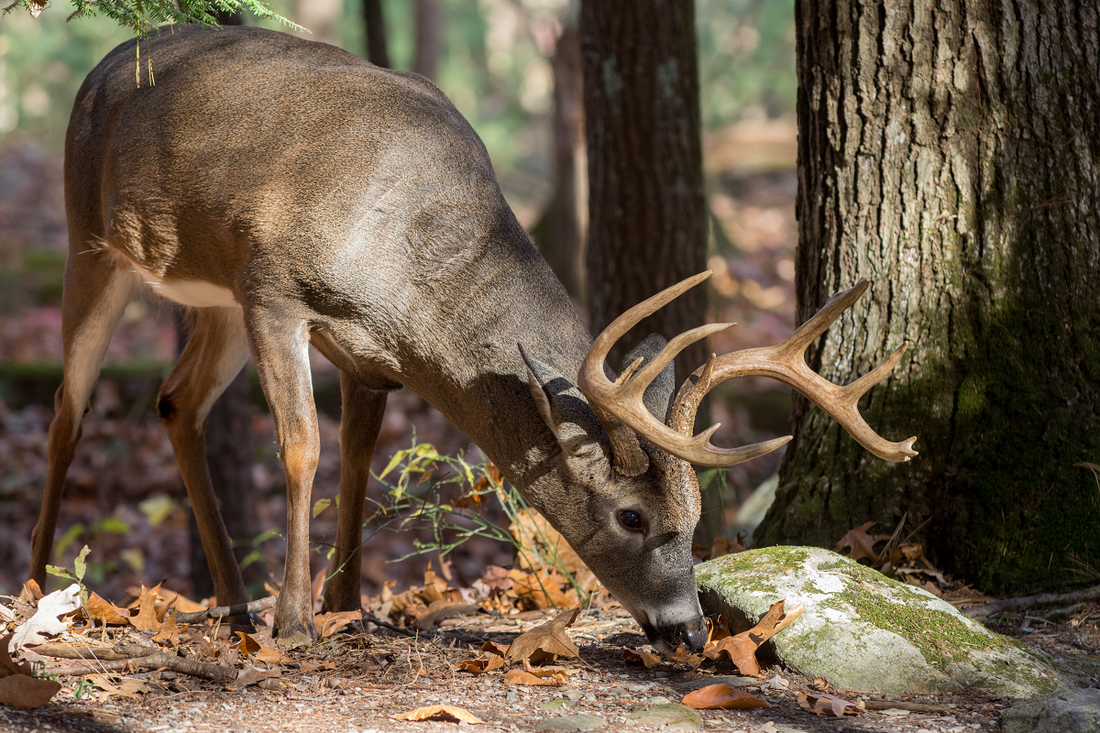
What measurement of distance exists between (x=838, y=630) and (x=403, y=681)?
5.04ft

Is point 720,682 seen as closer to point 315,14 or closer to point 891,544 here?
point 891,544

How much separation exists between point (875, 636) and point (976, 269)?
181cm

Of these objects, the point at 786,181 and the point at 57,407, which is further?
the point at 786,181

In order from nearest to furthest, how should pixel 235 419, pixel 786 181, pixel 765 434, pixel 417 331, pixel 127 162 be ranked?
pixel 417 331, pixel 127 162, pixel 235 419, pixel 765 434, pixel 786 181

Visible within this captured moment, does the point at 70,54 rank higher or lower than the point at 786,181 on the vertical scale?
higher

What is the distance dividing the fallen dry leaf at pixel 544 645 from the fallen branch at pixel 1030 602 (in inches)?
66.5

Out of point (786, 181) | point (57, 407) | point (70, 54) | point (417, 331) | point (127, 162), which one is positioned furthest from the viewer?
point (70, 54)

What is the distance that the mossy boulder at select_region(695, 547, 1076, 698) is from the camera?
3428mm

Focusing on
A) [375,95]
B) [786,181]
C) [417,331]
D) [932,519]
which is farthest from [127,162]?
[786,181]

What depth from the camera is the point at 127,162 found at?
4738 mm

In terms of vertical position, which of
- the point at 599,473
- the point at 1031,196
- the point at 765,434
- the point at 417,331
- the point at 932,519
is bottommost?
the point at 765,434

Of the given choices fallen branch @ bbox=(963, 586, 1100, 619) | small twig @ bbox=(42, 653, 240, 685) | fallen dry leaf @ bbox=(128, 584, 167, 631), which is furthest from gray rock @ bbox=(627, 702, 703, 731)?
fallen dry leaf @ bbox=(128, 584, 167, 631)

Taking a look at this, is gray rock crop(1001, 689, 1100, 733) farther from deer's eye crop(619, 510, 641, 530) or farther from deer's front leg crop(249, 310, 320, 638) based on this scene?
deer's front leg crop(249, 310, 320, 638)

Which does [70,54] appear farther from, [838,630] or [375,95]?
[838,630]
